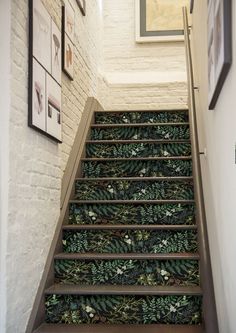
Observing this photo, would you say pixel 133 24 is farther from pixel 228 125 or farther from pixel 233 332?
pixel 233 332

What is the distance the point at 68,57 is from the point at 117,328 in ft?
7.30

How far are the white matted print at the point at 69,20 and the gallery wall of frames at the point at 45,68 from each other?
122 mm

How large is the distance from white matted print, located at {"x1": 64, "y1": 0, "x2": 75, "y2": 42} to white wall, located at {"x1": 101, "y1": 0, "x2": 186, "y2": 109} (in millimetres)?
1695

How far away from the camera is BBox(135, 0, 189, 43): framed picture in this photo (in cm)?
552

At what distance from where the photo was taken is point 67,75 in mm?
3551

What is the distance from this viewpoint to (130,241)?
2947 millimetres

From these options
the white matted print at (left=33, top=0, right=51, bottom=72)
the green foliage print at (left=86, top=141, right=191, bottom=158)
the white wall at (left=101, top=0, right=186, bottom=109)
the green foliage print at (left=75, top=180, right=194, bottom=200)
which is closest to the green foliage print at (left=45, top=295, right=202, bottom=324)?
the green foliage print at (left=75, top=180, right=194, bottom=200)

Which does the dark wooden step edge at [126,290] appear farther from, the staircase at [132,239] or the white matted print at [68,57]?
the white matted print at [68,57]

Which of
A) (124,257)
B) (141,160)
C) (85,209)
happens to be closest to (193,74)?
(141,160)

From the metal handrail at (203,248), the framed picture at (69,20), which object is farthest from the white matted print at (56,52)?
the metal handrail at (203,248)

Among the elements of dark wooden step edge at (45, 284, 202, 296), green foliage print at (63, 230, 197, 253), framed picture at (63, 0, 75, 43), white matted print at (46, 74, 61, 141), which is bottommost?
dark wooden step edge at (45, 284, 202, 296)

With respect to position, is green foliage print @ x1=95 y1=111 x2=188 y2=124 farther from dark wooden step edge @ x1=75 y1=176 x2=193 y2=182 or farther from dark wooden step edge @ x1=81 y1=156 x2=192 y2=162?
dark wooden step edge @ x1=75 y1=176 x2=193 y2=182

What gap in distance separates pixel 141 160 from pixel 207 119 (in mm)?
1049

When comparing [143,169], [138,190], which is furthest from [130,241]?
[143,169]
